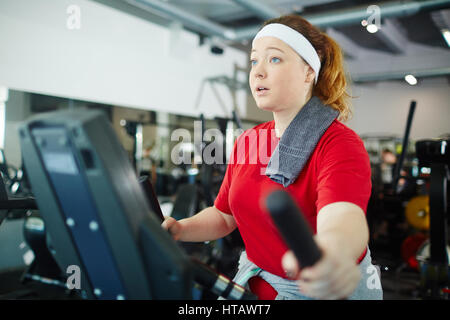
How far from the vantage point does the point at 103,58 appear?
588 centimetres

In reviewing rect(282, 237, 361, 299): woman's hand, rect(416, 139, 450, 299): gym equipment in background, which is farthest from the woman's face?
rect(416, 139, 450, 299): gym equipment in background

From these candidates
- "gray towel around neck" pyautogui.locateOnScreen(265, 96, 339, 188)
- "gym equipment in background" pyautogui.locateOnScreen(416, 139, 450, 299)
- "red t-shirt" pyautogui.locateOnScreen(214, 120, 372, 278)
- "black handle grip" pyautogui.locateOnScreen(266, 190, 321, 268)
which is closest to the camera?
"black handle grip" pyautogui.locateOnScreen(266, 190, 321, 268)

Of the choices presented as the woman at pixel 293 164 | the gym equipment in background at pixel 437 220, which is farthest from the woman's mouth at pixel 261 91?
the gym equipment in background at pixel 437 220

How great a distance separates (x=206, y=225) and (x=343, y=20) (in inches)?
227

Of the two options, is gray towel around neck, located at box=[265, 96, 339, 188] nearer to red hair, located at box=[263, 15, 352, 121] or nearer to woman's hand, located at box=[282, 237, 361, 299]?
red hair, located at box=[263, 15, 352, 121]

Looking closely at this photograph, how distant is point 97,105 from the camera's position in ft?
19.2

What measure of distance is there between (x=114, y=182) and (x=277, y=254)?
0.69 metres

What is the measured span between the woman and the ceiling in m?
3.65

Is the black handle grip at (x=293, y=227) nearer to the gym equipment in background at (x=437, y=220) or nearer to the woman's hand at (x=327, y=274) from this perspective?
the woman's hand at (x=327, y=274)

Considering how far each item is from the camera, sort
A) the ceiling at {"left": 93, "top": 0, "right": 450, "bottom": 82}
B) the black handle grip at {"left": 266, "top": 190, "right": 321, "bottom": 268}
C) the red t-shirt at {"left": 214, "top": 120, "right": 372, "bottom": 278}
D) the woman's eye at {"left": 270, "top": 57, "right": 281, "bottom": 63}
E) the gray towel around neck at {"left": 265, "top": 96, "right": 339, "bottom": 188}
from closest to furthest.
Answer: the black handle grip at {"left": 266, "top": 190, "right": 321, "bottom": 268}
the red t-shirt at {"left": 214, "top": 120, "right": 372, "bottom": 278}
the gray towel around neck at {"left": 265, "top": 96, "right": 339, "bottom": 188}
the woman's eye at {"left": 270, "top": 57, "right": 281, "bottom": 63}
the ceiling at {"left": 93, "top": 0, "right": 450, "bottom": 82}

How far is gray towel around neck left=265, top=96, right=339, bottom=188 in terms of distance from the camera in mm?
995

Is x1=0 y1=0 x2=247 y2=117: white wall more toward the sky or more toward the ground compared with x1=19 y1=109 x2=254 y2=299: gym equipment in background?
more toward the sky
